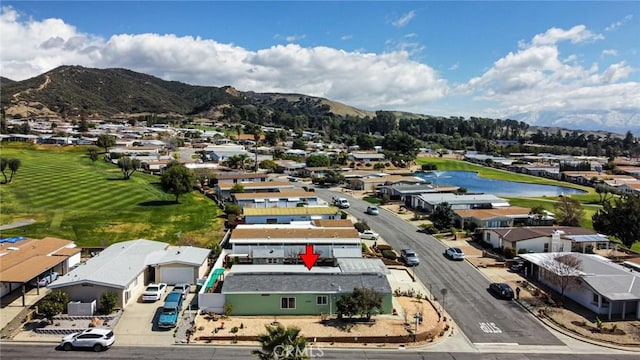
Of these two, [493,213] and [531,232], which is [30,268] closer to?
[531,232]

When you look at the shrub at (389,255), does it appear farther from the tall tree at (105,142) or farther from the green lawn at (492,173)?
the tall tree at (105,142)

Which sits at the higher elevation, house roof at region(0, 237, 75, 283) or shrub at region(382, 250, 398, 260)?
house roof at region(0, 237, 75, 283)

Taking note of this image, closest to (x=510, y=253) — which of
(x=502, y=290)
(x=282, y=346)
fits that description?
(x=502, y=290)

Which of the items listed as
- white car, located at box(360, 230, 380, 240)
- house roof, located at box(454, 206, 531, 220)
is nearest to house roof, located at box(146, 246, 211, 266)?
white car, located at box(360, 230, 380, 240)

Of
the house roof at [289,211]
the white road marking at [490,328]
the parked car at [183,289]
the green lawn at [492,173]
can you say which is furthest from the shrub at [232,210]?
the green lawn at [492,173]

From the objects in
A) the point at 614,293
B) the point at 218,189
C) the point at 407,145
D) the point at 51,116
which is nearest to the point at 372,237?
the point at 614,293

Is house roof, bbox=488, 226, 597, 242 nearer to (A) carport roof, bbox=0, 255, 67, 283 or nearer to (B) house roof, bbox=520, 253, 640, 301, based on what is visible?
(B) house roof, bbox=520, 253, 640, 301

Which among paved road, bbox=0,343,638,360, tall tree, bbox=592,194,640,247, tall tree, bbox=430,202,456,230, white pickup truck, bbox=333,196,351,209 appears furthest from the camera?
white pickup truck, bbox=333,196,351,209
